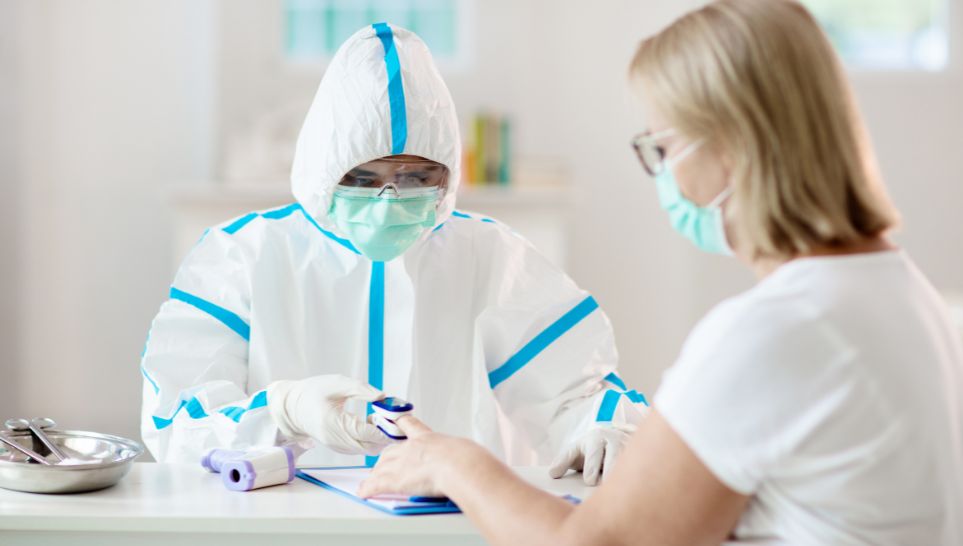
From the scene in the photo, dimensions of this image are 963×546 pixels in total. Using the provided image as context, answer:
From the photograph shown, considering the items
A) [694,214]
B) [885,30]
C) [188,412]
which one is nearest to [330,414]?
[188,412]

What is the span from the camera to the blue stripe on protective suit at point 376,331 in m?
1.96

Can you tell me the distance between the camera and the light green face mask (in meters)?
1.86

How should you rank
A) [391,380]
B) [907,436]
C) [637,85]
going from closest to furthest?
1. [907,436]
2. [637,85]
3. [391,380]

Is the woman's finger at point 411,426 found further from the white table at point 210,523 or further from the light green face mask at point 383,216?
the light green face mask at point 383,216

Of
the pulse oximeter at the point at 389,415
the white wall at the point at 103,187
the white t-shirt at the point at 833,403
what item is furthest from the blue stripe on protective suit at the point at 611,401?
the white wall at the point at 103,187

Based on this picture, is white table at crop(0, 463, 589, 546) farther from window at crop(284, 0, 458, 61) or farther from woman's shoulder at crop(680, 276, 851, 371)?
window at crop(284, 0, 458, 61)

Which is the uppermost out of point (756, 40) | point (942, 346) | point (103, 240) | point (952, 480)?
point (756, 40)

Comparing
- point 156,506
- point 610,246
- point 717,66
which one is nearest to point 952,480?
point 717,66

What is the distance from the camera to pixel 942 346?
3.63ft

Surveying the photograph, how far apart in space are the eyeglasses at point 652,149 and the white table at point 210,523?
0.51 meters

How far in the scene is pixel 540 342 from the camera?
1952mm

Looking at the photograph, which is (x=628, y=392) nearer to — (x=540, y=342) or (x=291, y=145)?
(x=540, y=342)

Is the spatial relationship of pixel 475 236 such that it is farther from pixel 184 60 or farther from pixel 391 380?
pixel 184 60

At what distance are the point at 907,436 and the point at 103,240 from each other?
360 cm
